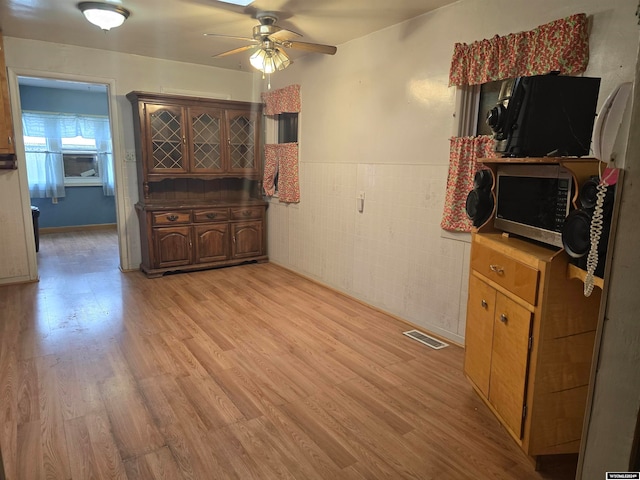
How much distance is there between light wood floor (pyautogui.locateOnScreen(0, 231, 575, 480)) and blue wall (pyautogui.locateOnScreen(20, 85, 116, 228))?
421 centimetres

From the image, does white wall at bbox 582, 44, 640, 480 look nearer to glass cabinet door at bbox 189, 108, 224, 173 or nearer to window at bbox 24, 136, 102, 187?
glass cabinet door at bbox 189, 108, 224, 173

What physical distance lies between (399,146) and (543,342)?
208 centimetres

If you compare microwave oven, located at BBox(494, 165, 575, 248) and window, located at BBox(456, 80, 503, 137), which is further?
window, located at BBox(456, 80, 503, 137)

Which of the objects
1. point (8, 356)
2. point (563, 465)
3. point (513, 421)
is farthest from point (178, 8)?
point (563, 465)

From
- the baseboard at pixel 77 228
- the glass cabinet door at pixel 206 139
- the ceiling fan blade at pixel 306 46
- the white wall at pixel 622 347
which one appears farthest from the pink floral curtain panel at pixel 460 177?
the baseboard at pixel 77 228

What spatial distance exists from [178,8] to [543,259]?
304 centimetres

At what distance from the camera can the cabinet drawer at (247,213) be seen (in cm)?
501

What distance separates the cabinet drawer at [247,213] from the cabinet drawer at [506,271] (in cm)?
334

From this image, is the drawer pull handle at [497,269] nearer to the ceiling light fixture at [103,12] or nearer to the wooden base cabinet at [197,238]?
the ceiling light fixture at [103,12]

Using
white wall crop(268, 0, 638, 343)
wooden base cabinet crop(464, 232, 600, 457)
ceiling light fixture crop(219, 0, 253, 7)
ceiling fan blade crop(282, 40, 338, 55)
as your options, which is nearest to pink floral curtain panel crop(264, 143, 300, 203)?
white wall crop(268, 0, 638, 343)

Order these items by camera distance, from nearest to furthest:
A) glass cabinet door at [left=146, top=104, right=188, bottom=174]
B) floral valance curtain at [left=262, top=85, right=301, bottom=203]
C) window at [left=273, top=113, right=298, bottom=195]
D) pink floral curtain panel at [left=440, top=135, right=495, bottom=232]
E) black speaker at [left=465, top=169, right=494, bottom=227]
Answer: black speaker at [left=465, top=169, right=494, bottom=227], pink floral curtain panel at [left=440, top=135, right=495, bottom=232], glass cabinet door at [left=146, top=104, right=188, bottom=174], floral valance curtain at [left=262, top=85, right=301, bottom=203], window at [left=273, top=113, right=298, bottom=195]

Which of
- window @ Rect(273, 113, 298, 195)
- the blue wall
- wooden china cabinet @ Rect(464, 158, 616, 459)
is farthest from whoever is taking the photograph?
the blue wall

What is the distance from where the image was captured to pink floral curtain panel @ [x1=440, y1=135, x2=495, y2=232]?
2.77 metres

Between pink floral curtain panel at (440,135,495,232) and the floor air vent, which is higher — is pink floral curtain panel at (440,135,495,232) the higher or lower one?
the higher one
